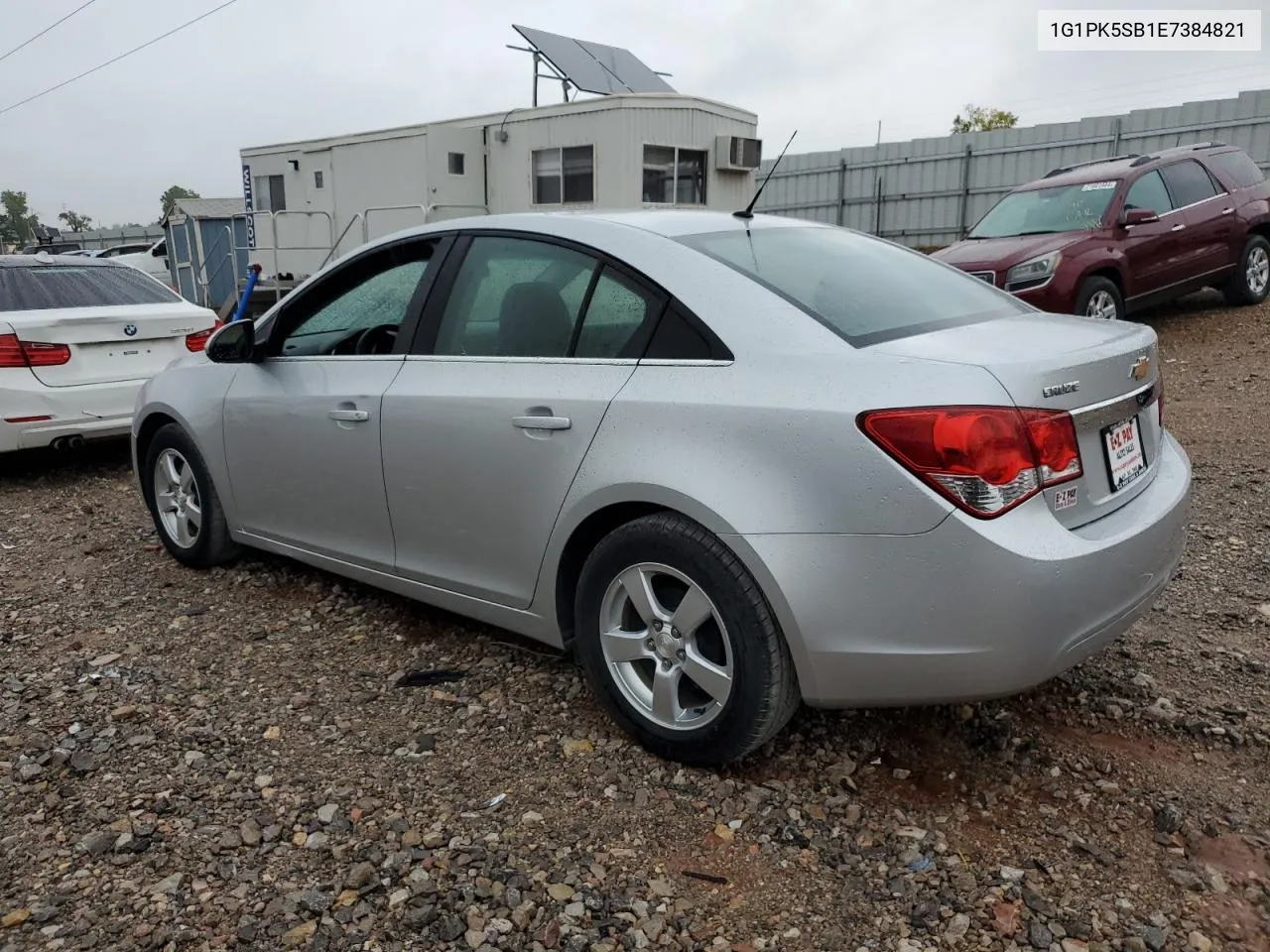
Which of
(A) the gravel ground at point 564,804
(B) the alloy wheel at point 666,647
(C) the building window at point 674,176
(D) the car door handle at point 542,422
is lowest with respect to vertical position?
(A) the gravel ground at point 564,804

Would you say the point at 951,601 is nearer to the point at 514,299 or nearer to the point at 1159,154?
the point at 514,299

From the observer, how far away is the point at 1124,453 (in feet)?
8.61

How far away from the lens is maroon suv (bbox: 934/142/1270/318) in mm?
8492

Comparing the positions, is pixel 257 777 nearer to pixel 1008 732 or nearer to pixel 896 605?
pixel 896 605

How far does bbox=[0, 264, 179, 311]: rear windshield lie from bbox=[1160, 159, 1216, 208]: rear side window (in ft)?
28.9

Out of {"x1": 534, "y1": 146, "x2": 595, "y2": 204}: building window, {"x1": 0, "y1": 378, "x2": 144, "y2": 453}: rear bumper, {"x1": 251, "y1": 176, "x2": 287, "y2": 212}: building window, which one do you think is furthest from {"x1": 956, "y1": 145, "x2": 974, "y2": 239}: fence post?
{"x1": 0, "y1": 378, "x2": 144, "y2": 453}: rear bumper

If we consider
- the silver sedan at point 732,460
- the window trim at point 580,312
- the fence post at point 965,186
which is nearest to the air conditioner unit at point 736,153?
the fence post at point 965,186

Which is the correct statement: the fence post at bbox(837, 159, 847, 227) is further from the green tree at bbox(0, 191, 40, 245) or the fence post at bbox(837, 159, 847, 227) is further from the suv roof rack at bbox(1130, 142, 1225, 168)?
the green tree at bbox(0, 191, 40, 245)

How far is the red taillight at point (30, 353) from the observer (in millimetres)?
5957

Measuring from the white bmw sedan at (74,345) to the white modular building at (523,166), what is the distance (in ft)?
25.3

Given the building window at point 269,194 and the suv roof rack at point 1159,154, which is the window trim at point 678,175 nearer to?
the suv roof rack at point 1159,154

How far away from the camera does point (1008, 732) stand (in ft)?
9.63

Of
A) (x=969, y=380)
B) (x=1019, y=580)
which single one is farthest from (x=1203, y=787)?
Answer: (x=969, y=380)

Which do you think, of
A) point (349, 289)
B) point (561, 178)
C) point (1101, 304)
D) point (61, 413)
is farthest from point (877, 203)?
point (349, 289)
